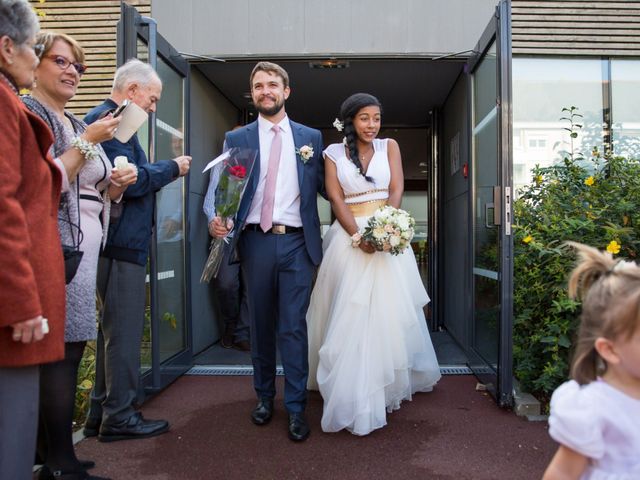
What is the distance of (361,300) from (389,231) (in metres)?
0.46

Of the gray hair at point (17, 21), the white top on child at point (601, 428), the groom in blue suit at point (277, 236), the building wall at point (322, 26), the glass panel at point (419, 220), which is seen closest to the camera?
the white top on child at point (601, 428)

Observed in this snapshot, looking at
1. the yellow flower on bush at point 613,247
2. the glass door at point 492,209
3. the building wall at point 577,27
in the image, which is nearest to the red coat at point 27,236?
the glass door at point 492,209

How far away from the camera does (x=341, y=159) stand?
142 inches

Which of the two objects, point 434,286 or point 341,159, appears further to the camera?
point 434,286

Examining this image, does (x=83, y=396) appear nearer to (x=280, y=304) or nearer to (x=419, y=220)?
(x=280, y=304)

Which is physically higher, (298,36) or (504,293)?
(298,36)

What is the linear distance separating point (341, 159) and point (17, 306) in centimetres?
239

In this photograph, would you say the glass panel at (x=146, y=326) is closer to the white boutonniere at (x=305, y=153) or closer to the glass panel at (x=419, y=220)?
the white boutonniere at (x=305, y=153)

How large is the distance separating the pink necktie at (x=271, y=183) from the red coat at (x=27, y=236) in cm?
150

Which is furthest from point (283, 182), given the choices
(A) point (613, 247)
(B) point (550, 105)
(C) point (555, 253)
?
(B) point (550, 105)

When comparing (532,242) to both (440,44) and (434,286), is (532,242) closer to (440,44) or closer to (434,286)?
(440,44)

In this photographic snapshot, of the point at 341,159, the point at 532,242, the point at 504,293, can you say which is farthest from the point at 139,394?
the point at 532,242

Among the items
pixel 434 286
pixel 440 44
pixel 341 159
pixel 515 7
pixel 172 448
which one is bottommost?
pixel 172 448

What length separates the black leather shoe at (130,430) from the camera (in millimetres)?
3145
